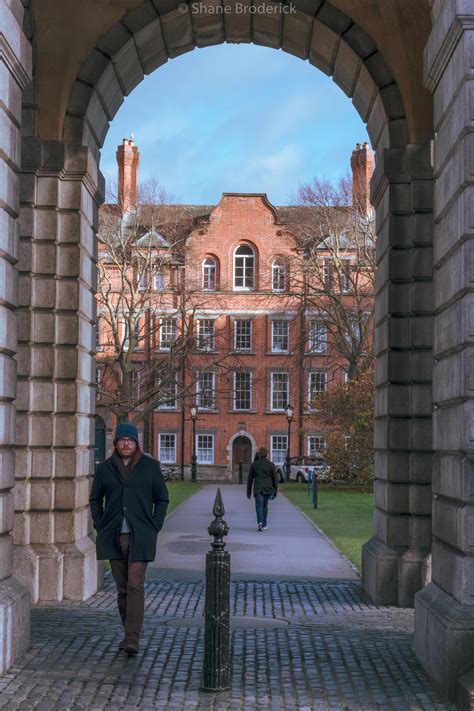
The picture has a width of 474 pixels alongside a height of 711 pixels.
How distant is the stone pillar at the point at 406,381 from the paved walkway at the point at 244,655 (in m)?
0.60

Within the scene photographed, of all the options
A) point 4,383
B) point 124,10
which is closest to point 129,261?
point 124,10

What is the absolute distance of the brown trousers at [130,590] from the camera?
8.70m

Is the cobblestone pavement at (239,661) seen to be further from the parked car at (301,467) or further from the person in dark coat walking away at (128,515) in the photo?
the parked car at (301,467)

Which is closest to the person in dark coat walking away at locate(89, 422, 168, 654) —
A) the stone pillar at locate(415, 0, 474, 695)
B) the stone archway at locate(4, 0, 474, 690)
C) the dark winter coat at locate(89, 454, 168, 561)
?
the dark winter coat at locate(89, 454, 168, 561)

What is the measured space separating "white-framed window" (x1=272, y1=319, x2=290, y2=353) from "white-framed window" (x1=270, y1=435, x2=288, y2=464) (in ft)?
15.1

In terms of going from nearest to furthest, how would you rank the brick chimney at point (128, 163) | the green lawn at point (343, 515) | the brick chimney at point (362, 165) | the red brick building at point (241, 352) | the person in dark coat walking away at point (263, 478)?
1. the green lawn at point (343, 515)
2. the person in dark coat walking away at point (263, 478)
3. the brick chimney at point (362, 165)
4. the red brick building at point (241, 352)
5. the brick chimney at point (128, 163)

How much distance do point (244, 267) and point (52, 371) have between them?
50617mm

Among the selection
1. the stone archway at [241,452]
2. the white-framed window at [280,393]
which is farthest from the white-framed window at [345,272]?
the stone archway at [241,452]

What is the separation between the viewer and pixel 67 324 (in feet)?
40.0

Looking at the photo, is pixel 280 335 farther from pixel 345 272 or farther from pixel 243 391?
pixel 345 272

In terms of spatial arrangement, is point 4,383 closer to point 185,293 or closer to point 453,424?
→ point 453,424

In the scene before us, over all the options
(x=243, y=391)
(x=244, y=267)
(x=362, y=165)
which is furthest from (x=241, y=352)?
(x=362, y=165)

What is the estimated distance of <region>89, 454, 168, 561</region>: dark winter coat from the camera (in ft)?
29.2

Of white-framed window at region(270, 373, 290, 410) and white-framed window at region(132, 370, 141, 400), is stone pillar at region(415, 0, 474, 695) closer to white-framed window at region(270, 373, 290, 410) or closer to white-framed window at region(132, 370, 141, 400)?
white-framed window at region(132, 370, 141, 400)
